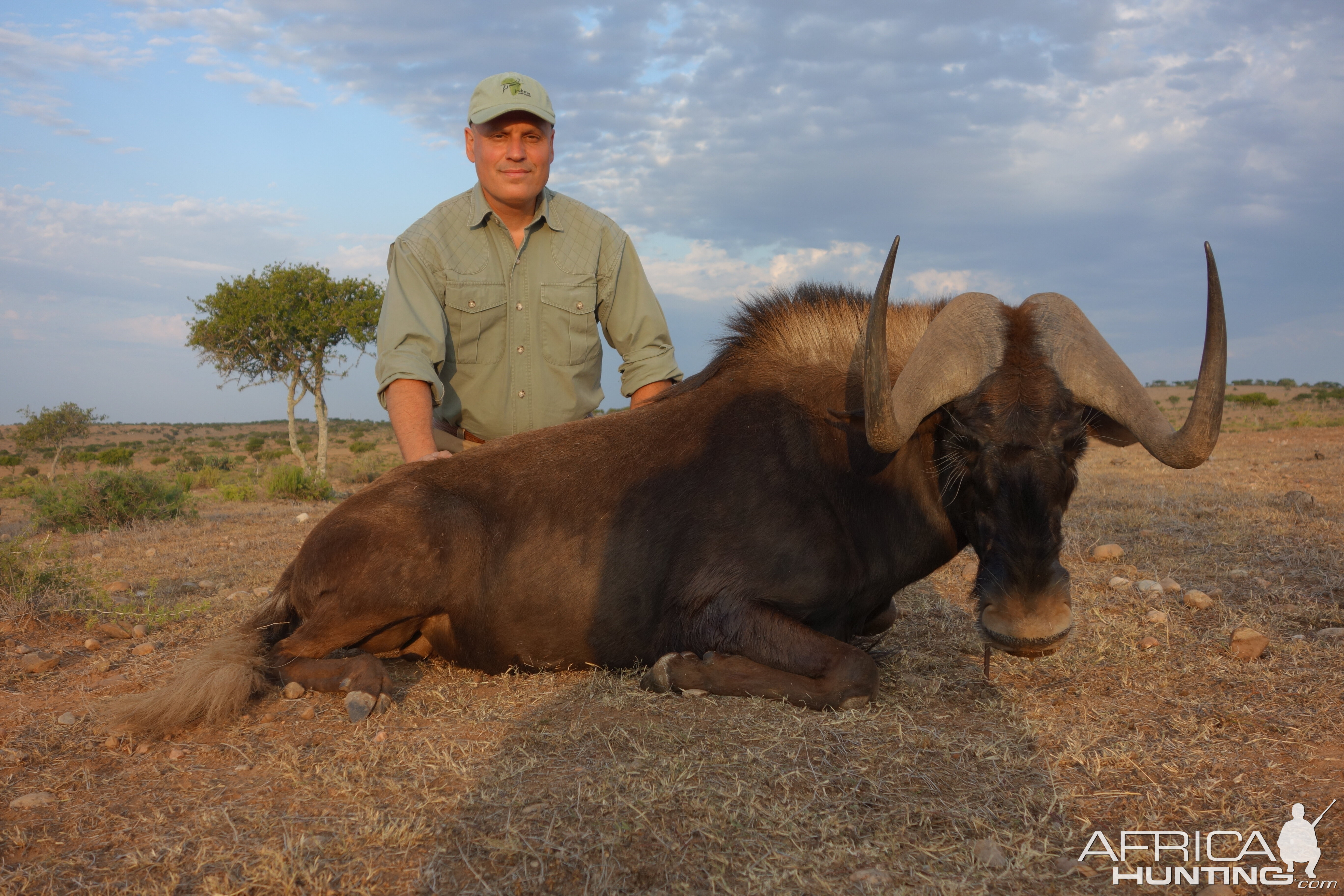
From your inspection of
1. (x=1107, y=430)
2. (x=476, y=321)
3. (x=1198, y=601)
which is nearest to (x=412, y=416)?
(x=476, y=321)

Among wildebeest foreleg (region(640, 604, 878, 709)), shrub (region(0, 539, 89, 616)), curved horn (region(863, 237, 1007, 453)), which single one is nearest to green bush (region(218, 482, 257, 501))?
shrub (region(0, 539, 89, 616))

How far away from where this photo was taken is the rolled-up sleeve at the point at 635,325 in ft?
21.0

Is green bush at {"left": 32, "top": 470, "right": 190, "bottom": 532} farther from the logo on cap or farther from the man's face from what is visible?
the logo on cap

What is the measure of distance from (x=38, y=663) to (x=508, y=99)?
422 cm

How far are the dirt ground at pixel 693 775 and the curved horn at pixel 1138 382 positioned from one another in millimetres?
1096

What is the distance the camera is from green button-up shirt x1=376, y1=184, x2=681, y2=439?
19.5ft

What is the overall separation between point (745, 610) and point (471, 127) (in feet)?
13.6

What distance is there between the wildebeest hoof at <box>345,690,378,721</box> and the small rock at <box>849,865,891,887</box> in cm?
222

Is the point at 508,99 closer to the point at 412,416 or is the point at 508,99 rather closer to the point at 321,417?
the point at 412,416

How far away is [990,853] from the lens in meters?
2.43

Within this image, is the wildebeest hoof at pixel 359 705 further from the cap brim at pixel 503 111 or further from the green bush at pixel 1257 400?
the green bush at pixel 1257 400

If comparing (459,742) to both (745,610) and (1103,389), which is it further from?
(1103,389)

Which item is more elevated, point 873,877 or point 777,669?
point 777,669

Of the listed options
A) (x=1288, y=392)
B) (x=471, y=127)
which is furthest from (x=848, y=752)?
(x=1288, y=392)
